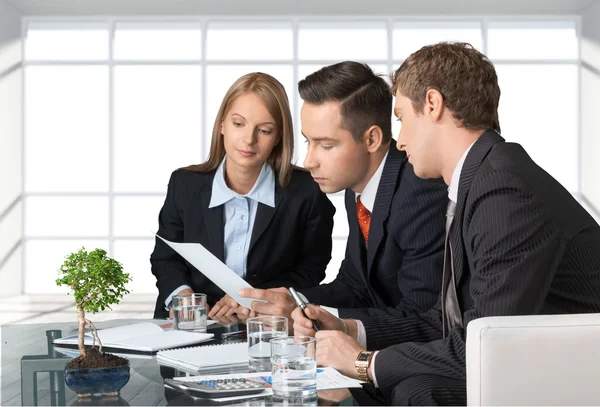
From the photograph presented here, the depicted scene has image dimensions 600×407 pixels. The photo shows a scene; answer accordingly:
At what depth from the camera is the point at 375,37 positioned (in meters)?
11.8

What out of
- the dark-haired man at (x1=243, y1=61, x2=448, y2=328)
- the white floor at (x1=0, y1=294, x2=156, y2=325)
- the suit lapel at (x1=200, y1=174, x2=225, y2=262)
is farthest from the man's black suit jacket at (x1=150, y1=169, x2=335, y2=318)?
the white floor at (x1=0, y1=294, x2=156, y2=325)

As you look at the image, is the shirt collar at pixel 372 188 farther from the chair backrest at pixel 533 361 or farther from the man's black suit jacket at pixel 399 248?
the chair backrest at pixel 533 361

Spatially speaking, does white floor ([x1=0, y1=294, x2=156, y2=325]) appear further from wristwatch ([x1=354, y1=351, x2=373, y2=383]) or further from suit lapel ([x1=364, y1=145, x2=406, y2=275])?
wristwatch ([x1=354, y1=351, x2=373, y2=383])

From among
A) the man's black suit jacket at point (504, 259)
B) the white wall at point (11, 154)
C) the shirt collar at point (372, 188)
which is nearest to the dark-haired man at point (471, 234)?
the man's black suit jacket at point (504, 259)

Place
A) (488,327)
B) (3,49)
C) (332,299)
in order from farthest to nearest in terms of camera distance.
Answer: (3,49) → (332,299) → (488,327)

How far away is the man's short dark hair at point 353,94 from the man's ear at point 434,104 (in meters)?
0.75

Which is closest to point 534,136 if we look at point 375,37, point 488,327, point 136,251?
point 375,37

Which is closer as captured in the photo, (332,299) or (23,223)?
(332,299)

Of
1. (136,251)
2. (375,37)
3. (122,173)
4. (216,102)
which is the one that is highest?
(375,37)

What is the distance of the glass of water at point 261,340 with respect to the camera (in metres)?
2.03

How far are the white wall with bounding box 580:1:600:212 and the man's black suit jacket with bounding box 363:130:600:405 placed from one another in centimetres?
1003

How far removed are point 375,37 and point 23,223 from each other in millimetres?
5503

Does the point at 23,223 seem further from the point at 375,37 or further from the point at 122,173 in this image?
the point at 375,37

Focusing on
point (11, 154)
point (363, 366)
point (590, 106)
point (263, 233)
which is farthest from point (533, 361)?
point (11, 154)
